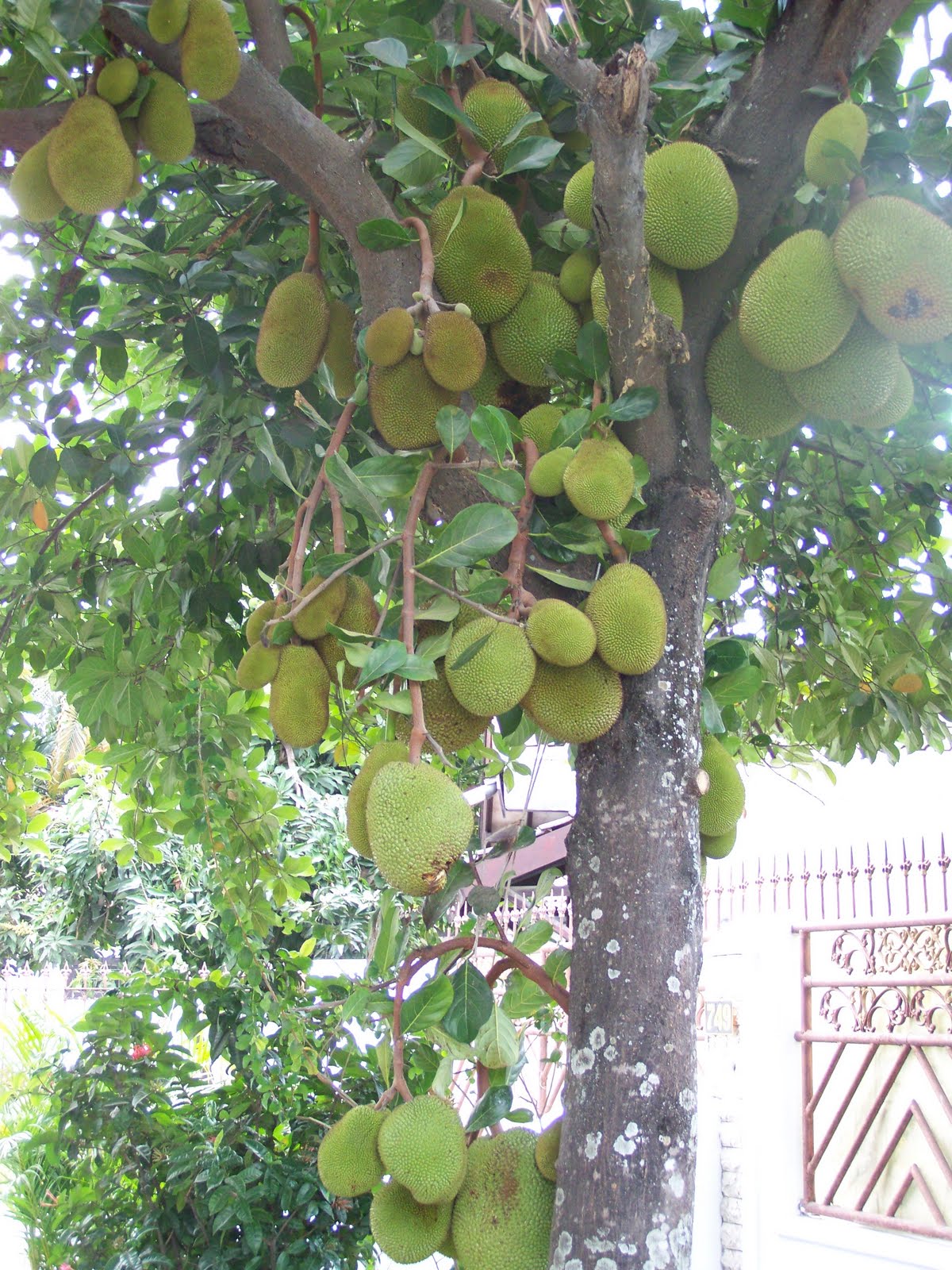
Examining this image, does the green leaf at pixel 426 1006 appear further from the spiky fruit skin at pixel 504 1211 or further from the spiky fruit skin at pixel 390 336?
the spiky fruit skin at pixel 390 336

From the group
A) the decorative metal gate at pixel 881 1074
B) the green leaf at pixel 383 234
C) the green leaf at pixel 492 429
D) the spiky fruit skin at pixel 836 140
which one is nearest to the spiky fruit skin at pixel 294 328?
the green leaf at pixel 383 234

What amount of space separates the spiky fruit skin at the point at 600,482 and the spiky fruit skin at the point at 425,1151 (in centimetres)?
58

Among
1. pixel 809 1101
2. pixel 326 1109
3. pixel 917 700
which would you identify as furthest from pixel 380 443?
pixel 809 1101

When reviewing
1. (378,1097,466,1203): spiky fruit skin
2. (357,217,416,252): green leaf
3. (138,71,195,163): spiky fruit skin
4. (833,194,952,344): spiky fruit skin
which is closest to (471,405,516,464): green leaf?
(357,217,416,252): green leaf

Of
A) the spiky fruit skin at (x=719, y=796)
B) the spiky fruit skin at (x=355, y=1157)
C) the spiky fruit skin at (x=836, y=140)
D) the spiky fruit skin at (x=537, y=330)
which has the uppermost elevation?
the spiky fruit skin at (x=836, y=140)

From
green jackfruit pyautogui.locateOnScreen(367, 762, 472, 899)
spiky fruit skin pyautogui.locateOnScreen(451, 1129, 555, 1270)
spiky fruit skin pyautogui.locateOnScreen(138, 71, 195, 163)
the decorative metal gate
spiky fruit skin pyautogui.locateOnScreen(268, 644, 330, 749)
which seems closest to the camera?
green jackfruit pyautogui.locateOnScreen(367, 762, 472, 899)

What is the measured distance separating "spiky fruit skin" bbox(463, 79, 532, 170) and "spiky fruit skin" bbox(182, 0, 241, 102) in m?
0.27

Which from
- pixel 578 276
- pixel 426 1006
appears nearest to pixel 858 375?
pixel 578 276

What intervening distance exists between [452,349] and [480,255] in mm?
163

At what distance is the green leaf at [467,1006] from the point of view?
985 mm

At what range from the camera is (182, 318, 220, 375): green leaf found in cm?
155

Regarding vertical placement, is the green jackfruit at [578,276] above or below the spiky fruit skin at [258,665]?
above

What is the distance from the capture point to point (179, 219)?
194 centimetres

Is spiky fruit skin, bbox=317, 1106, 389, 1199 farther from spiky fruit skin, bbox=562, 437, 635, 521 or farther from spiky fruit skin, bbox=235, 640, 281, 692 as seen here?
spiky fruit skin, bbox=562, 437, 635, 521
